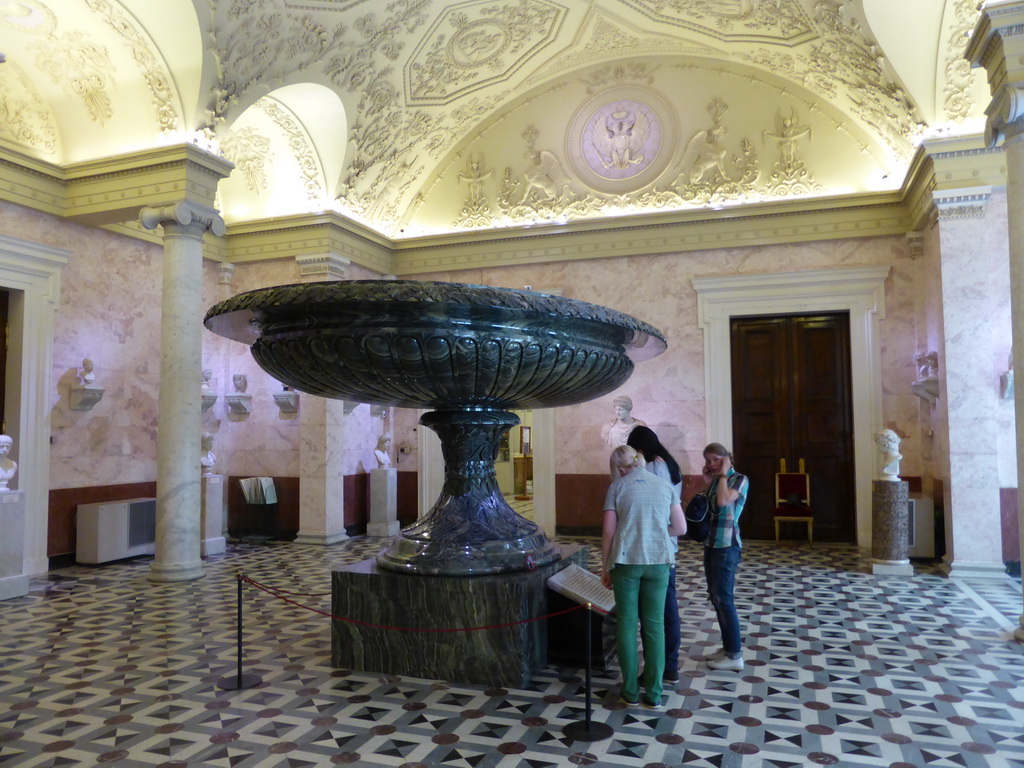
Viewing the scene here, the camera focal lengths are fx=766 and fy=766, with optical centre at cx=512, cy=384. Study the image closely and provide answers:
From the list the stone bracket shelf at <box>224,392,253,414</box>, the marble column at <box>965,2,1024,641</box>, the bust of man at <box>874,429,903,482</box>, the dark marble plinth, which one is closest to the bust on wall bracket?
the stone bracket shelf at <box>224,392,253,414</box>

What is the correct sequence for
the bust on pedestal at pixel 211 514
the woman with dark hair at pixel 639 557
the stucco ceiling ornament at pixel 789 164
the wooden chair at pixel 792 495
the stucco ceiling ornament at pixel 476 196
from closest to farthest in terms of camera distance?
the woman with dark hair at pixel 639 557 → the bust on pedestal at pixel 211 514 → the wooden chair at pixel 792 495 → the stucco ceiling ornament at pixel 789 164 → the stucco ceiling ornament at pixel 476 196

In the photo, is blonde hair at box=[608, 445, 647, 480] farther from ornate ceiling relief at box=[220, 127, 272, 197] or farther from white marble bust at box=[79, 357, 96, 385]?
ornate ceiling relief at box=[220, 127, 272, 197]

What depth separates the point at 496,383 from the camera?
4.18m

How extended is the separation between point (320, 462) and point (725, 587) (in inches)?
275

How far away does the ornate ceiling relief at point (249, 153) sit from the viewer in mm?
10492

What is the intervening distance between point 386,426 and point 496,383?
8293 millimetres

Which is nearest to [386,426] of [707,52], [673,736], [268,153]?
[268,153]

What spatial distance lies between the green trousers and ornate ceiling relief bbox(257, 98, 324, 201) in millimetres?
8144

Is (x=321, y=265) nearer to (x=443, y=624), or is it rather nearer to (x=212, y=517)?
(x=212, y=517)

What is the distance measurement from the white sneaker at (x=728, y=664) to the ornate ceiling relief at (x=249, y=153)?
28.6 feet

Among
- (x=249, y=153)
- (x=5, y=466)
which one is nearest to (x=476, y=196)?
(x=249, y=153)

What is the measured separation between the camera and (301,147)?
34.2 ft

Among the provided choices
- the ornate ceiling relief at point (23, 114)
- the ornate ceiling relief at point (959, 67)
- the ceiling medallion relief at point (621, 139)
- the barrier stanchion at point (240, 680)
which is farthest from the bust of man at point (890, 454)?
the ornate ceiling relief at point (23, 114)

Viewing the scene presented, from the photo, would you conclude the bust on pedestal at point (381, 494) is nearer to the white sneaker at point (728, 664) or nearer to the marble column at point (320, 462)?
the marble column at point (320, 462)
